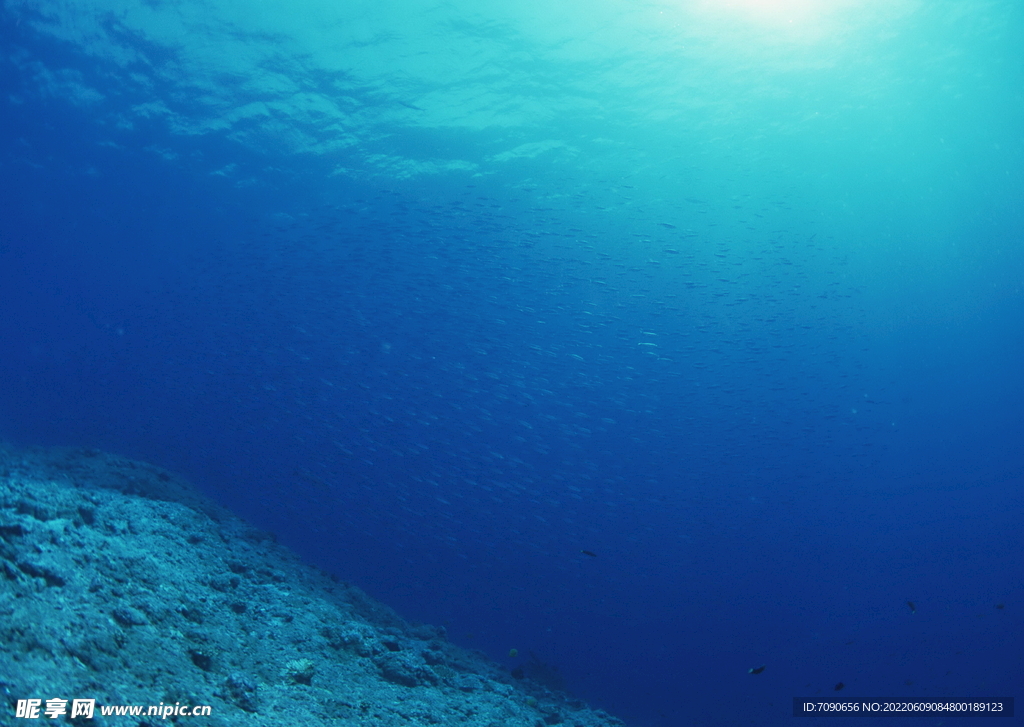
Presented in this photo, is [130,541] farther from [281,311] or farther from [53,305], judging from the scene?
[53,305]

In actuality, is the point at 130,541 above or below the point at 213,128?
below

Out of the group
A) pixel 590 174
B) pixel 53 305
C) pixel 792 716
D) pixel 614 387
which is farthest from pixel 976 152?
pixel 53 305

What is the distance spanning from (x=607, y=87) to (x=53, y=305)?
39393 millimetres

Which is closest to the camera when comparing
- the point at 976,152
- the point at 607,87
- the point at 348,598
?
the point at 348,598

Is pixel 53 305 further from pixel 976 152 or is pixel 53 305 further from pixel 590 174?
pixel 976 152

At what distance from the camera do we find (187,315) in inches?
1234

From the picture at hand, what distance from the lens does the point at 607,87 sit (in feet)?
56.3

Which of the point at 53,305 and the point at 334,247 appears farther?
the point at 53,305

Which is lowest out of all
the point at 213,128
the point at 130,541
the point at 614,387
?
the point at 130,541

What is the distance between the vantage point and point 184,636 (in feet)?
12.7

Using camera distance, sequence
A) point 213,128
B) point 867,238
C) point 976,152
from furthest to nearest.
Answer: point 867,238 → point 976,152 → point 213,128

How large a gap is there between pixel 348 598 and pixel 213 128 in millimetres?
19640

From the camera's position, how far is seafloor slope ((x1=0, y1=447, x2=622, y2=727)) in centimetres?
291

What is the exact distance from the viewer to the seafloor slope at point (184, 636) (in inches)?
115
